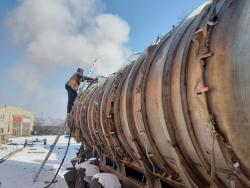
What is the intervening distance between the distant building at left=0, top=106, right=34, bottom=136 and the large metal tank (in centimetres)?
3600

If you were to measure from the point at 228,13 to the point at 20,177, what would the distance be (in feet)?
28.4

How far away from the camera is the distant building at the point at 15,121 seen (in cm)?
3703

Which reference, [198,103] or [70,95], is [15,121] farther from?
[198,103]

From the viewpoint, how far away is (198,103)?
1.87 meters

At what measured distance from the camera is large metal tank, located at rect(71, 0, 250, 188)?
1.61 meters

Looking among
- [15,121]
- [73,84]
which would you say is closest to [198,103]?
[73,84]

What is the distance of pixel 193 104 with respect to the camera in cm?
194

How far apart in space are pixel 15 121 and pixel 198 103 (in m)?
41.8

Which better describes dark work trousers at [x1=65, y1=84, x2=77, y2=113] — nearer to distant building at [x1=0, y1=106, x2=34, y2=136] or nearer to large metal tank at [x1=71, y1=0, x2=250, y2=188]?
large metal tank at [x1=71, y1=0, x2=250, y2=188]

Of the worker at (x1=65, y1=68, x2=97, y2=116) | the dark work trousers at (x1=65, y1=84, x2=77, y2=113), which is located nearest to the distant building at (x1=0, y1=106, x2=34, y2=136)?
the dark work trousers at (x1=65, y1=84, x2=77, y2=113)

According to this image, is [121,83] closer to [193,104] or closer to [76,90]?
[193,104]

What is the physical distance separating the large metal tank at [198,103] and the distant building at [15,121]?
1417 inches

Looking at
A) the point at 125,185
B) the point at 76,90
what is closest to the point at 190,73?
the point at 125,185

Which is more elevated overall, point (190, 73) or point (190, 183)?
point (190, 73)
